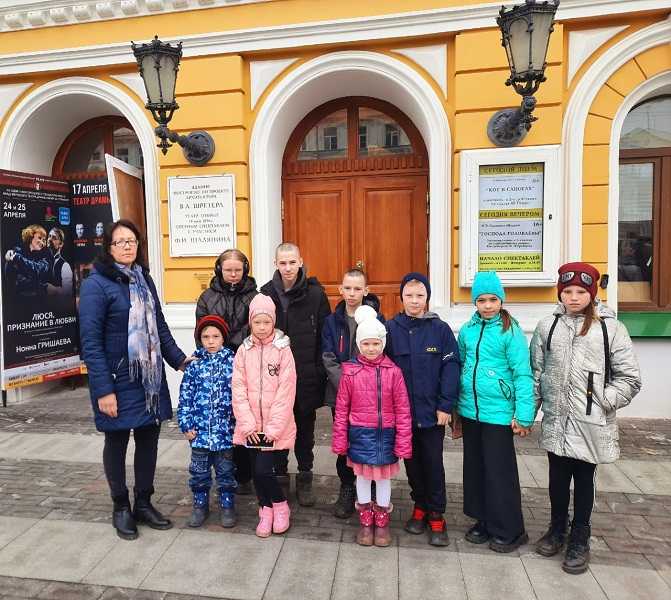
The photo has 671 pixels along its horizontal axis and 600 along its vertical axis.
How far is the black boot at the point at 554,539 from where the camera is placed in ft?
9.47

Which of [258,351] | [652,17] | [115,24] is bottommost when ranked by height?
[258,351]

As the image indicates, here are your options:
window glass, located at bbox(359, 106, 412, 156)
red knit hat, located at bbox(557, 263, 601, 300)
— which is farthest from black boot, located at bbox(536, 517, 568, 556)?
window glass, located at bbox(359, 106, 412, 156)

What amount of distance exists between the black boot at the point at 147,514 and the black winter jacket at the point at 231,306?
3.81ft

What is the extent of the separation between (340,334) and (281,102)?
12.0 feet

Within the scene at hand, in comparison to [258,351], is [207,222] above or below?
above

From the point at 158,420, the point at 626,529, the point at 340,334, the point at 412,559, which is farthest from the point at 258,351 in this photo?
the point at 626,529

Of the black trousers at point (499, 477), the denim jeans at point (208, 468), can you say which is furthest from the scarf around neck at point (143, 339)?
the black trousers at point (499, 477)

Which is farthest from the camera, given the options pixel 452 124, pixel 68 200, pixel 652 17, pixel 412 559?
pixel 68 200

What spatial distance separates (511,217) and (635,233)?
171cm

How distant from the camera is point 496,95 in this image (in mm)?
5266

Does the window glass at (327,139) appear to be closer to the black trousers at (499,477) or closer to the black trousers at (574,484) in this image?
the black trousers at (499,477)

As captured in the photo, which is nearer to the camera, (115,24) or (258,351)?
(258,351)

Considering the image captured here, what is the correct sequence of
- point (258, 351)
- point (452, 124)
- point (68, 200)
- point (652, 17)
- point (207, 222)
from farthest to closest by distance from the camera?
1. point (68, 200)
2. point (207, 222)
3. point (452, 124)
4. point (652, 17)
5. point (258, 351)

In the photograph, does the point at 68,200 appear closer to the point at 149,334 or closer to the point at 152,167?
the point at 152,167
